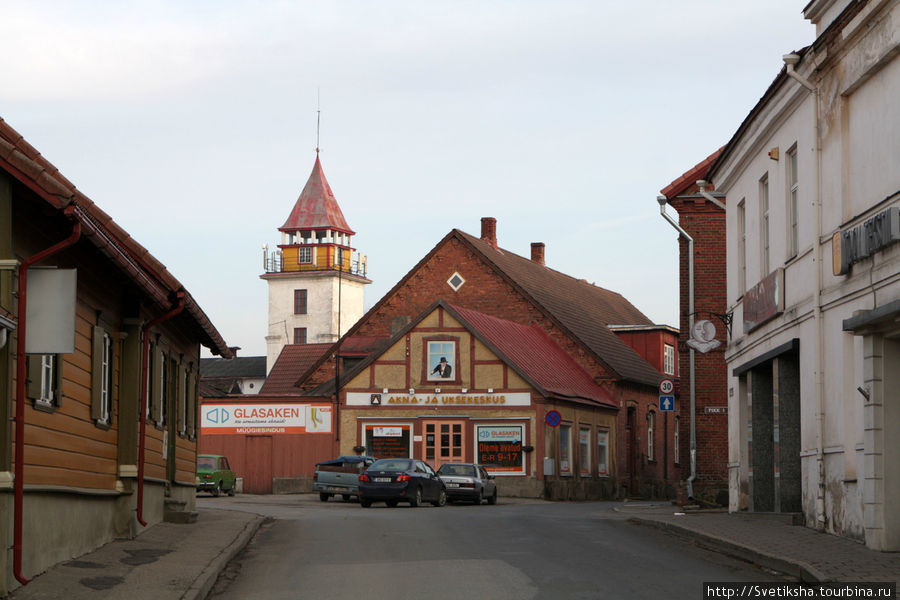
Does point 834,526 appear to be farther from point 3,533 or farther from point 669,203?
point 669,203

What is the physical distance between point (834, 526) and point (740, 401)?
8137 mm

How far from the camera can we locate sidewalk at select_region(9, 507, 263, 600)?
12.4 metres

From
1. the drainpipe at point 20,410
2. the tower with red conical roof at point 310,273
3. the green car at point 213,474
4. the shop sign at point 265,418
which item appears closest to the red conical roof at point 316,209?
the tower with red conical roof at point 310,273

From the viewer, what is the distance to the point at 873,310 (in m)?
15.9

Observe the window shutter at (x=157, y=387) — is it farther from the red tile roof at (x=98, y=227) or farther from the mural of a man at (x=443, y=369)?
the mural of a man at (x=443, y=369)

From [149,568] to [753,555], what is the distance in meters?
6.98

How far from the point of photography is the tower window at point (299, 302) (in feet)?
324

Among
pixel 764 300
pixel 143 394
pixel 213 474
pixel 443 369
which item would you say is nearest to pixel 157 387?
pixel 143 394

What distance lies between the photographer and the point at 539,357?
159 feet

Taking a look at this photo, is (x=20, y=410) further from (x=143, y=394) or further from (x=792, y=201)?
(x=792, y=201)

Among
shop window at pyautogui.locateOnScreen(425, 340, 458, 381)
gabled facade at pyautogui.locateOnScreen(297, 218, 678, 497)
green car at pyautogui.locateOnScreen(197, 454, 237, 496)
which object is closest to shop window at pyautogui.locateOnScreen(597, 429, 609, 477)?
gabled facade at pyautogui.locateOnScreen(297, 218, 678, 497)

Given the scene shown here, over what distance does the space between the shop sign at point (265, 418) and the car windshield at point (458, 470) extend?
10.1 meters

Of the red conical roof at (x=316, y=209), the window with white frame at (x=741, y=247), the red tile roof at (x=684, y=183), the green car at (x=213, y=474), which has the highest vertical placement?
the red conical roof at (x=316, y=209)

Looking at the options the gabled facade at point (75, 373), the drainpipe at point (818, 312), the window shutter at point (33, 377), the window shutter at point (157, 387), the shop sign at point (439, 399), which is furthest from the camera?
the shop sign at point (439, 399)
